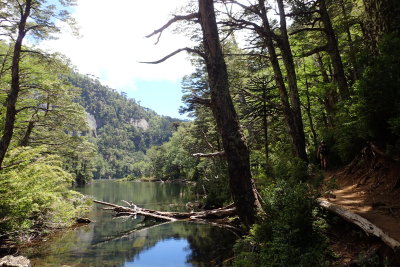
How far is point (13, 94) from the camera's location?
400 inches

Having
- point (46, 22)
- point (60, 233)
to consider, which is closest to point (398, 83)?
point (46, 22)

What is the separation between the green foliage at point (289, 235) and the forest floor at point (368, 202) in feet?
1.38

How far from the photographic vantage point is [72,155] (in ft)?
74.9

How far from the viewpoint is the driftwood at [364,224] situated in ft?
13.0

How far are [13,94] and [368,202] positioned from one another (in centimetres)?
1152

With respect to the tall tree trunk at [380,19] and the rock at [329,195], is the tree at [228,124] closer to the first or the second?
the rock at [329,195]

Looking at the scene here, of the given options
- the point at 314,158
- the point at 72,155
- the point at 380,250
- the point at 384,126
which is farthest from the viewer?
the point at 72,155

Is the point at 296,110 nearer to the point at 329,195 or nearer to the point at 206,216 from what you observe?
the point at 329,195

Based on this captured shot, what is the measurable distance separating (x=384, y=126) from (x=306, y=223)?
11.1ft

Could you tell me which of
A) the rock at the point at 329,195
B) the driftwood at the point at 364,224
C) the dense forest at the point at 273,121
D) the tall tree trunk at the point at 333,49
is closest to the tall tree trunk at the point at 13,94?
the dense forest at the point at 273,121

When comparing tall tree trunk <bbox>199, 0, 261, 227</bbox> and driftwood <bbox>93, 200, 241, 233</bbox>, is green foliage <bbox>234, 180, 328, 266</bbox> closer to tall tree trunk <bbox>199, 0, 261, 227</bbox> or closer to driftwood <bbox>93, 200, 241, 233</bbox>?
tall tree trunk <bbox>199, 0, 261, 227</bbox>

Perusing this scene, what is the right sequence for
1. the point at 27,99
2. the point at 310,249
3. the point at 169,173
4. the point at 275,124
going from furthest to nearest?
the point at 169,173, the point at 275,124, the point at 27,99, the point at 310,249

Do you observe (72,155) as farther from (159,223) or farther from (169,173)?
(169,173)

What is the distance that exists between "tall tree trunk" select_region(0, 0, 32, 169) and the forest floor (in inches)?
412
